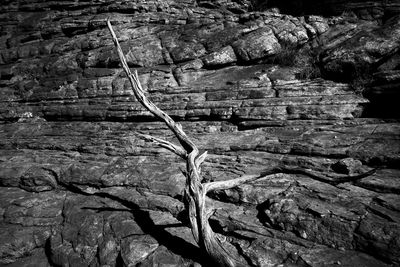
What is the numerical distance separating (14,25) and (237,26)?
20.1 m

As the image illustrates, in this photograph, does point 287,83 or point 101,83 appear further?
point 101,83

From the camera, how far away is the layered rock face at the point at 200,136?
8.16 m

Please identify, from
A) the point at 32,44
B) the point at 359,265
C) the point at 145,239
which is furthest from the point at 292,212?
the point at 32,44

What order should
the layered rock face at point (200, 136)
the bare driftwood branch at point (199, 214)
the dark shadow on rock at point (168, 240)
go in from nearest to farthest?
the bare driftwood branch at point (199, 214), the dark shadow on rock at point (168, 240), the layered rock face at point (200, 136)

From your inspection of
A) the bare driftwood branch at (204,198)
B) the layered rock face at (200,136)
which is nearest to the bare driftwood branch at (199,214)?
the bare driftwood branch at (204,198)

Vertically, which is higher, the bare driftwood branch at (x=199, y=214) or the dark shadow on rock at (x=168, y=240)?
the bare driftwood branch at (x=199, y=214)

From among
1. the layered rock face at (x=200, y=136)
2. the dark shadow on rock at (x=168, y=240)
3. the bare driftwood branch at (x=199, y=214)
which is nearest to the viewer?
the bare driftwood branch at (x=199, y=214)

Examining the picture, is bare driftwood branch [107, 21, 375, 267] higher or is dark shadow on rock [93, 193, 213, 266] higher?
bare driftwood branch [107, 21, 375, 267]

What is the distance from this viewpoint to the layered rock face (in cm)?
816

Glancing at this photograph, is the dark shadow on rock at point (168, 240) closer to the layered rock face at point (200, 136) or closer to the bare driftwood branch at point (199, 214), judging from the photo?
the layered rock face at point (200, 136)

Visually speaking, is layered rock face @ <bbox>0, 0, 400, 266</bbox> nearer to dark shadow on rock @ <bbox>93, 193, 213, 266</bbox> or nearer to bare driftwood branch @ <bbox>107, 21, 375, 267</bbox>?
dark shadow on rock @ <bbox>93, 193, 213, 266</bbox>

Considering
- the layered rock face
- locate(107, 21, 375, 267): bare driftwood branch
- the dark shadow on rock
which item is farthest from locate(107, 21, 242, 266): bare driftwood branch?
the layered rock face

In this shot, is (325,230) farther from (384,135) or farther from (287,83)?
(287,83)

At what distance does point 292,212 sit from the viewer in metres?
8.24
